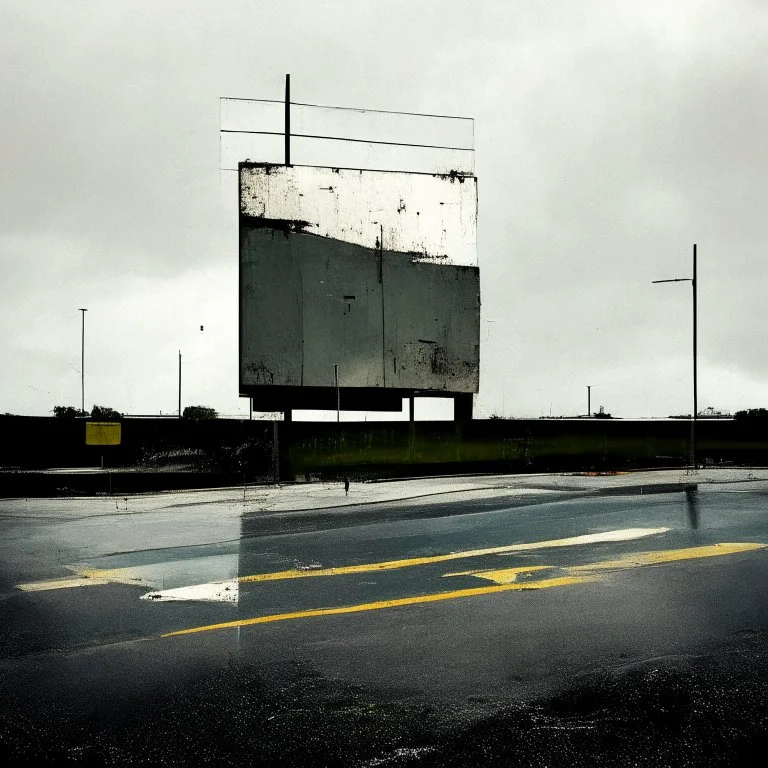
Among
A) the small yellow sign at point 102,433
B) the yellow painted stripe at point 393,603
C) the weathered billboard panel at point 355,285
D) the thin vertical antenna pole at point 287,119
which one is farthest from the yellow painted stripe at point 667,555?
the thin vertical antenna pole at point 287,119

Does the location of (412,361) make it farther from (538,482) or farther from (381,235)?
(538,482)

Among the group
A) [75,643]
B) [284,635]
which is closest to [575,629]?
[284,635]

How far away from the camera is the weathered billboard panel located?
34812 millimetres

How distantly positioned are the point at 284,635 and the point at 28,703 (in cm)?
198

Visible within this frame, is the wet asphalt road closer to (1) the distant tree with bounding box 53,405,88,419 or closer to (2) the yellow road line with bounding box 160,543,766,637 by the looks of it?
(2) the yellow road line with bounding box 160,543,766,637

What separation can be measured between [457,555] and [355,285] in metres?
26.5

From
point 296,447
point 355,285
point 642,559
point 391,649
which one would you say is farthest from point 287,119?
point 391,649

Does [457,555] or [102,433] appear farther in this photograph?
[102,433]

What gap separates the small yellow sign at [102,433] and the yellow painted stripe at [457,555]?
13.1 m

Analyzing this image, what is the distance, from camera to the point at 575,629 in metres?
6.49

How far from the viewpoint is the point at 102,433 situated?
70.1 feet

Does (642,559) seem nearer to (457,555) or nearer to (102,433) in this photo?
(457,555)

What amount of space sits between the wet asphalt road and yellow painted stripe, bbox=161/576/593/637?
32 mm

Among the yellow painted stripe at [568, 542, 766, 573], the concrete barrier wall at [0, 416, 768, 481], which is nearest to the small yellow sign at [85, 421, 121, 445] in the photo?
the concrete barrier wall at [0, 416, 768, 481]
